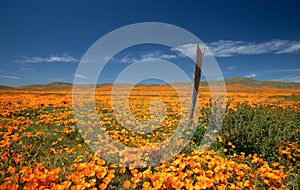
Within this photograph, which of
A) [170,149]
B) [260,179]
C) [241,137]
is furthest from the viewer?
[241,137]

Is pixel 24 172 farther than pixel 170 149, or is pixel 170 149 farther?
pixel 170 149

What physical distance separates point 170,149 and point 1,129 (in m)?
5.38

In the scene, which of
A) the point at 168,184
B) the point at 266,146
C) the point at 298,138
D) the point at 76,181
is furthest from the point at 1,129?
the point at 298,138

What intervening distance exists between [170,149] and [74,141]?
2.91m

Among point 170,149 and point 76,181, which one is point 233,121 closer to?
point 170,149

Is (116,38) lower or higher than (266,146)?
higher

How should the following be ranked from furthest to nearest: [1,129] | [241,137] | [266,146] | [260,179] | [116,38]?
1. [116,38]
2. [1,129]
3. [241,137]
4. [266,146]
5. [260,179]

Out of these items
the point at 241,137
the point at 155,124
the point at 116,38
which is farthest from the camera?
the point at 155,124

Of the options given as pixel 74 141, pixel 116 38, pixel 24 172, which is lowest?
pixel 74 141

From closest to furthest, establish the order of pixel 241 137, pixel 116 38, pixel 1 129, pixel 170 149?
pixel 170 149 → pixel 241 137 → pixel 1 129 → pixel 116 38

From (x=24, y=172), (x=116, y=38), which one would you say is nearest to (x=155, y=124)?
(x=116, y=38)

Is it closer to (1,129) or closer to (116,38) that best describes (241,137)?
(116,38)

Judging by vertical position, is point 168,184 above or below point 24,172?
below

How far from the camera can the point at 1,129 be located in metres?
6.52
